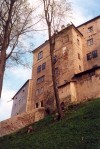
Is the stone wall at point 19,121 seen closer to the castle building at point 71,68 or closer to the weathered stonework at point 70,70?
the weathered stonework at point 70,70

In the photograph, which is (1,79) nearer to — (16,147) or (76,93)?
(16,147)

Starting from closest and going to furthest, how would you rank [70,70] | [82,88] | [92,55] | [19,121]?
[19,121]
[82,88]
[70,70]
[92,55]

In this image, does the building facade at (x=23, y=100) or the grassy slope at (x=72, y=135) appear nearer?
the grassy slope at (x=72, y=135)

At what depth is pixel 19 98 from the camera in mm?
45312

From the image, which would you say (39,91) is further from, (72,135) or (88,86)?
(72,135)

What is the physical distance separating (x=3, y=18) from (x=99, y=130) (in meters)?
9.92

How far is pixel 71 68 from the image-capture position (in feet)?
122

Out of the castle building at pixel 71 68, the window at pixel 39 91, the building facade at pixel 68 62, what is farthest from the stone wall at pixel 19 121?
the window at pixel 39 91

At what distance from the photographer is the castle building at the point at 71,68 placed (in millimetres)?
33500

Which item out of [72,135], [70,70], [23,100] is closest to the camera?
[72,135]

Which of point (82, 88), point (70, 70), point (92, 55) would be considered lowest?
point (82, 88)

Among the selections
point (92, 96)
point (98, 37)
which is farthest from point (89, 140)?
point (98, 37)

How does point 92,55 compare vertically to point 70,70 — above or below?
above

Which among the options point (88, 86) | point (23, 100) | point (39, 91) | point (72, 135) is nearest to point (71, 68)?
point (88, 86)
